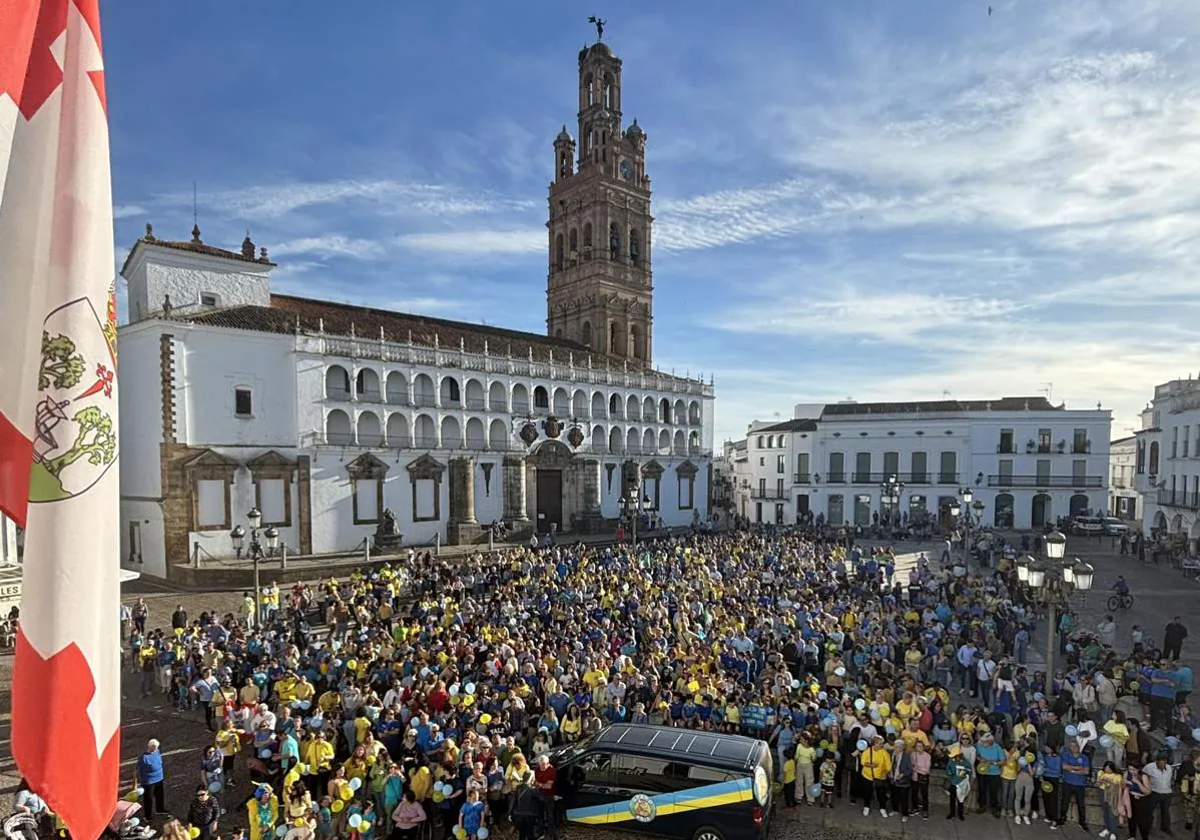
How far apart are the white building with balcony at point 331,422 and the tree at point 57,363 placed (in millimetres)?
32706

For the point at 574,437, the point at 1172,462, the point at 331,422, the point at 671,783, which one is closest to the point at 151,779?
A: the point at 671,783

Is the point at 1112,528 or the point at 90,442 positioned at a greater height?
the point at 90,442

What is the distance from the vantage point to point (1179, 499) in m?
37.2

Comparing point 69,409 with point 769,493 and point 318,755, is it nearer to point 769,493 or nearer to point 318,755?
point 318,755

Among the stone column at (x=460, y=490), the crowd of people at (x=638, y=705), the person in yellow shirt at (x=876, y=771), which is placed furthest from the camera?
the stone column at (x=460, y=490)

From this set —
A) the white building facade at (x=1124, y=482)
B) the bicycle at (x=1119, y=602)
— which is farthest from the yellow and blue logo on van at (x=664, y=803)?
the white building facade at (x=1124, y=482)

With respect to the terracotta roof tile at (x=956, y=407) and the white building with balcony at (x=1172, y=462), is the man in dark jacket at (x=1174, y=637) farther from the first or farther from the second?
the terracotta roof tile at (x=956, y=407)

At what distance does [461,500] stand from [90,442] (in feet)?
128

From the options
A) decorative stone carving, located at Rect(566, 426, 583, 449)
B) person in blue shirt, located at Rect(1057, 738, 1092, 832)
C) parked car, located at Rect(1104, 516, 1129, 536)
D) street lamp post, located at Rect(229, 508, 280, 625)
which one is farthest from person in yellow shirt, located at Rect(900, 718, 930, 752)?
parked car, located at Rect(1104, 516, 1129, 536)

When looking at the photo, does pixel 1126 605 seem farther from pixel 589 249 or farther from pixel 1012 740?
pixel 589 249

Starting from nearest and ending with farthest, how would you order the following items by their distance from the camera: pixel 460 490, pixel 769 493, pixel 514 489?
pixel 460 490 → pixel 514 489 → pixel 769 493

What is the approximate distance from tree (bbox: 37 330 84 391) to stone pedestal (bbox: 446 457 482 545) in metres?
38.7

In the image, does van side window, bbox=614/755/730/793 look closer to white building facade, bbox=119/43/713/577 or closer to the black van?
the black van

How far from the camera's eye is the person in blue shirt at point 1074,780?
10.4 m
